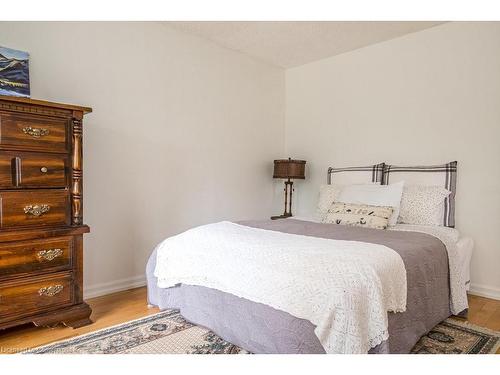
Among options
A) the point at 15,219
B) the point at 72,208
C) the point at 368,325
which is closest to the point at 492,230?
the point at 368,325

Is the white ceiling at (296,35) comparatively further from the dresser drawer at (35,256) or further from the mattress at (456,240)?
the dresser drawer at (35,256)

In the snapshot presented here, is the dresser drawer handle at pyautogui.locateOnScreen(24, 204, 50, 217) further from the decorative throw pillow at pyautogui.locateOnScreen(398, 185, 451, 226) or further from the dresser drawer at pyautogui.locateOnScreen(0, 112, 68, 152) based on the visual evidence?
the decorative throw pillow at pyautogui.locateOnScreen(398, 185, 451, 226)

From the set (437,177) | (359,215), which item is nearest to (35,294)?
(359,215)

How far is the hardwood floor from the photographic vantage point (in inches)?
82.3

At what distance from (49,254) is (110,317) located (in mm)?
609

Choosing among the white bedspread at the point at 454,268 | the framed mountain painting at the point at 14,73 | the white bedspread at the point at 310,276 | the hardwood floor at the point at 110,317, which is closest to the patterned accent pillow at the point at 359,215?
the white bedspread at the point at 454,268

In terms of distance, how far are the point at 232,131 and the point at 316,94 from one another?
109 cm

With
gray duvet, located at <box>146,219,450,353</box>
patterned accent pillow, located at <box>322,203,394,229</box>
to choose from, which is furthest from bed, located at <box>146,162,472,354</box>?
patterned accent pillow, located at <box>322,203,394,229</box>

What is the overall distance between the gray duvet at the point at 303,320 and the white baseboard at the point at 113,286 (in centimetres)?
60

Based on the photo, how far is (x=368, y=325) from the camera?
1581mm

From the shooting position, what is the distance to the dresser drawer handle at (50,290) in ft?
7.09

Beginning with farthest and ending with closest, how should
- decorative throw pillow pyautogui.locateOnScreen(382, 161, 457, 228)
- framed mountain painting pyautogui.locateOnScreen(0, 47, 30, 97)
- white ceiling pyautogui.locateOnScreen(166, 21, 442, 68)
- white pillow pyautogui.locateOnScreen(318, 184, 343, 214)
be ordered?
white pillow pyautogui.locateOnScreen(318, 184, 343, 214) → white ceiling pyautogui.locateOnScreen(166, 21, 442, 68) → decorative throw pillow pyautogui.locateOnScreen(382, 161, 457, 228) → framed mountain painting pyautogui.locateOnScreen(0, 47, 30, 97)

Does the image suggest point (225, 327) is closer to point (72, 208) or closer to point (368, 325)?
point (368, 325)
